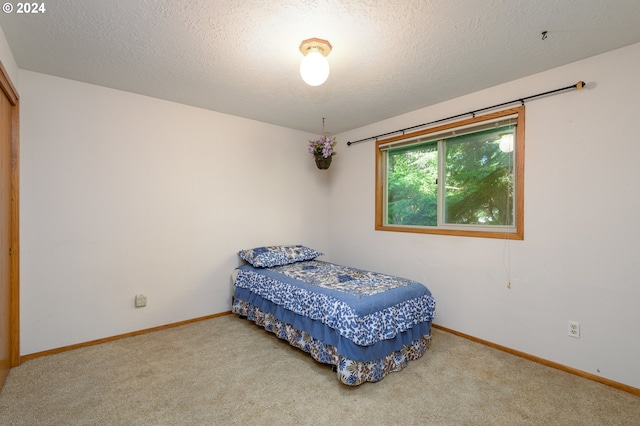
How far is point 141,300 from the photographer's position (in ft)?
9.46

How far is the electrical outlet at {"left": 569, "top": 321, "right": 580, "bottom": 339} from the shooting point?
222cm

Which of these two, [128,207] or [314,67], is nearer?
[314,67]

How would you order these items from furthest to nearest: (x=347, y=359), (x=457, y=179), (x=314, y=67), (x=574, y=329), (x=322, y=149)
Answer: (x=322, y=149) → (x=457, y=179) → (x=574, y=329) → (x=347, y=359) → (x=314, y=67)

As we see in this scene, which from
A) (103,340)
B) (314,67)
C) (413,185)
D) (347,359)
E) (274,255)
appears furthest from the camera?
(413,185)

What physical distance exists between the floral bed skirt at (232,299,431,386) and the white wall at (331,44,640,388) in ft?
2.53

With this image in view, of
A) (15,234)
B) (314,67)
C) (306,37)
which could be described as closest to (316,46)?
(306,37)

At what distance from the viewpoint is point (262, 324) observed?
2.96 meters

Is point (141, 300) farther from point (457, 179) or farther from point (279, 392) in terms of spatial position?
point (457, 179)

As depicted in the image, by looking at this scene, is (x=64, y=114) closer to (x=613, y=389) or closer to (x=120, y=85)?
(x=120, y=85)

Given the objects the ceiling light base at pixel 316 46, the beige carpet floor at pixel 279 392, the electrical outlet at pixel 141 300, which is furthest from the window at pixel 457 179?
the electrical outlet at pixel 141 300

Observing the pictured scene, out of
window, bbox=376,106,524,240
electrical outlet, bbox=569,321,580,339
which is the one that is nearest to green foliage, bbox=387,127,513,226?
window, bbox=376,106,524,240

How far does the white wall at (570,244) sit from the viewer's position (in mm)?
2033

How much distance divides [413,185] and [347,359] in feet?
7.28

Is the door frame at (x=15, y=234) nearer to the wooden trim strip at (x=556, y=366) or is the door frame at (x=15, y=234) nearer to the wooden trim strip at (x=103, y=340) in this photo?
the wooden trim strip at (x=103, y=340)
